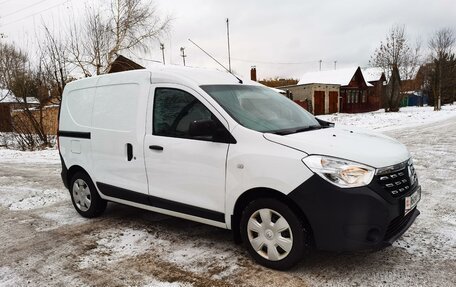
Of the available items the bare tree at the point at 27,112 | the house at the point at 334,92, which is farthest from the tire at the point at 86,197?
the house at the point at 334,92

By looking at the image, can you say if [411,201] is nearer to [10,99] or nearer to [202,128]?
[202,128]

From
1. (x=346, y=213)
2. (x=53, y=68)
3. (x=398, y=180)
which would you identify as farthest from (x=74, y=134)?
(x=53, y=68)

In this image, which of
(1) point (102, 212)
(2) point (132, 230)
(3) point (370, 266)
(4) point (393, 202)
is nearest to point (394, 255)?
(3) point (370, 266)

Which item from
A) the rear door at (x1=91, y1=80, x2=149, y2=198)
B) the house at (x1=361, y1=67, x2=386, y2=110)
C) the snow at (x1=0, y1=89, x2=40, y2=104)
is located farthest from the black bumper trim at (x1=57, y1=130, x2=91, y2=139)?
the house at (x1=361, y1=67, x2=386, y2=110)

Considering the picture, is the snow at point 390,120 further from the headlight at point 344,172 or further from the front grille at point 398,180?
the headlight at point 344,172

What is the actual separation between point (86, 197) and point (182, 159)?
212 centimetres

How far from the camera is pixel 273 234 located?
3365mm

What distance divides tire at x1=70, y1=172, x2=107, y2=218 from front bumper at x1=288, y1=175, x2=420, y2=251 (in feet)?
10.1

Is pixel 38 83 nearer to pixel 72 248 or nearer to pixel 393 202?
pixel 72 248

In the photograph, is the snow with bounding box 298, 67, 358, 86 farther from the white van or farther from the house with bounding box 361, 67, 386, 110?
the white van

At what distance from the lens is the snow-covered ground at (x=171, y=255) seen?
130 inches

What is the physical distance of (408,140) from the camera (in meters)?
11.9

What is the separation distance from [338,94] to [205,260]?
1506 inches

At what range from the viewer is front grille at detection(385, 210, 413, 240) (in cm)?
318
